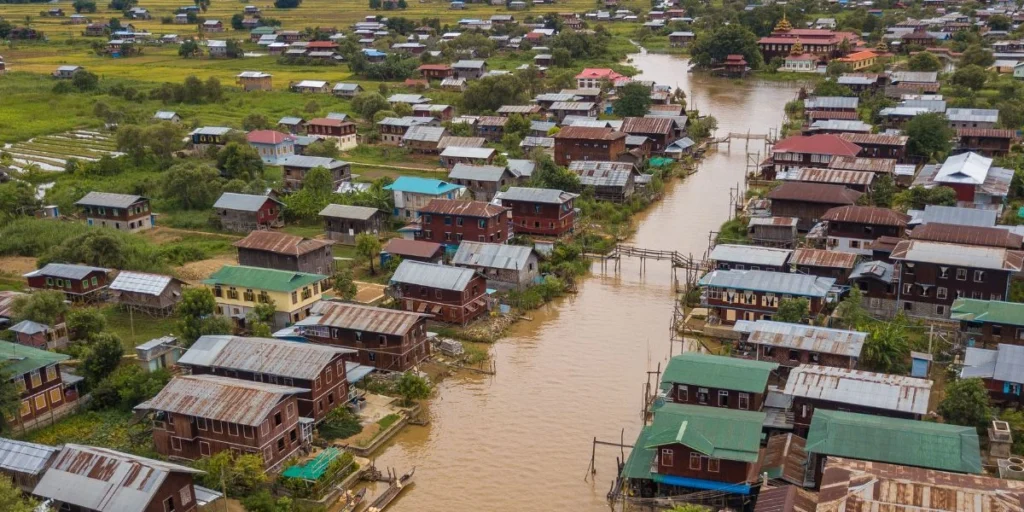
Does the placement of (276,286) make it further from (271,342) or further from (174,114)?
(174,114)

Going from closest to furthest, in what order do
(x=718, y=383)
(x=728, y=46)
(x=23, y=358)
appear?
(x=718, y=383) < (x=23, y=358) < (x=728, y=46)

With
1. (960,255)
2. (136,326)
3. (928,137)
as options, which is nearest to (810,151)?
(928,137)

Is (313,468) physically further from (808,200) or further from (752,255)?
(808,200)

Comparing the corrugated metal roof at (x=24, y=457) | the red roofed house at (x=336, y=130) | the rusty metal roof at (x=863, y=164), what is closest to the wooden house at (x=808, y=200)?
the rusty metal roof at (x=863, y=164)

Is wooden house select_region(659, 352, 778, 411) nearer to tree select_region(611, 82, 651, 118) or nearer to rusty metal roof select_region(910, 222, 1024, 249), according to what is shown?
rusty metal roof select_region(910, 222, 1024, 249)

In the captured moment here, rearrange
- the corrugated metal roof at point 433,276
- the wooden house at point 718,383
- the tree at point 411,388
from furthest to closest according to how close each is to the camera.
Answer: the corrugated metal roof at point 433,276, the tree at point 411,388, the wooden house at point 718,383

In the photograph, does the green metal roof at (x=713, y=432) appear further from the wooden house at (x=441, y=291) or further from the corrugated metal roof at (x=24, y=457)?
the corrugated metal roof at (x=24, y=457)
